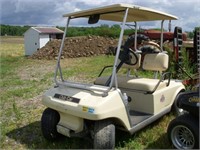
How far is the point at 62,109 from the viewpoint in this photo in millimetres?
3381

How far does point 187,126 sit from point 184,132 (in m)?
0.17

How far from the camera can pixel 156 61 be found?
4.54 m

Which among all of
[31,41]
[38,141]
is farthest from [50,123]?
[31,41]

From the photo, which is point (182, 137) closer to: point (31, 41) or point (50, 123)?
point (50, 123)

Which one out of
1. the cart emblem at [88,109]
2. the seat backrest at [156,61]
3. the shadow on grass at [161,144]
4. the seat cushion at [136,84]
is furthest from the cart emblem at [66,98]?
the seat backrest at [156,61]

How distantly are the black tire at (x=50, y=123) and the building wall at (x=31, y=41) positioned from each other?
1694cm

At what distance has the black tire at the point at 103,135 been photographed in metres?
3.20

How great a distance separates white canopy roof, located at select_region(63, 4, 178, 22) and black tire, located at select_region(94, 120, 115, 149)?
1.43m

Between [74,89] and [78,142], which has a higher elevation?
[74,89]

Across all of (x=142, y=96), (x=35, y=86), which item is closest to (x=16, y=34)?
(x=35, y=86)

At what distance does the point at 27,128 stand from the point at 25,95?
216 centimetres

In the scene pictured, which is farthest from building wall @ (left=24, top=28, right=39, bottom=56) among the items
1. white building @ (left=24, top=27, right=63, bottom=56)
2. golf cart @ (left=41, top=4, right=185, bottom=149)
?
golf cart @ (left=41, top=4, right=185, bottom=149)

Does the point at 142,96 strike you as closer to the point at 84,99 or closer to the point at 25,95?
the point at 84,99

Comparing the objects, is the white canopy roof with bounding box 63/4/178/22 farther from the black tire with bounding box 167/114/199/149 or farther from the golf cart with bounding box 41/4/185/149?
the black tire with bounding box 167/114/199/149
